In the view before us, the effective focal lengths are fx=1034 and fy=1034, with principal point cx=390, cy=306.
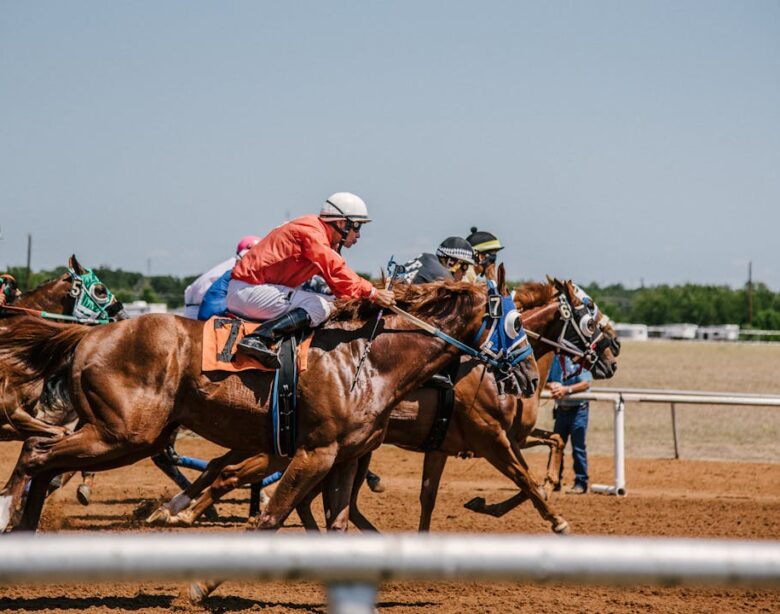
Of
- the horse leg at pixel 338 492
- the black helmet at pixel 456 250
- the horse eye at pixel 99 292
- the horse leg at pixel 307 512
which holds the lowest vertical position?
the horse leg at pixel 307 512

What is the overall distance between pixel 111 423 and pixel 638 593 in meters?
3.59

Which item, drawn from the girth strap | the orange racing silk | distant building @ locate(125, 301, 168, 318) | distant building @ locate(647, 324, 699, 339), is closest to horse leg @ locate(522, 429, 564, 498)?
the girth strap

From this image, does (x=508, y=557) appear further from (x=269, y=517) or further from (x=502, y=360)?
(x=502, y=360)

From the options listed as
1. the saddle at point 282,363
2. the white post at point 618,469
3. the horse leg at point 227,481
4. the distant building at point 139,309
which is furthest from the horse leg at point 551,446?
the distant building at point 139,309

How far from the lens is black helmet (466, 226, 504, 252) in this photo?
9906mm

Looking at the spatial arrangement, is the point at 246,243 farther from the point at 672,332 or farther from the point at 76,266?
the point at 672,332

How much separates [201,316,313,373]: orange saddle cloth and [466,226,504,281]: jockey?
360cm

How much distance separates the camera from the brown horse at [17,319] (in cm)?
721

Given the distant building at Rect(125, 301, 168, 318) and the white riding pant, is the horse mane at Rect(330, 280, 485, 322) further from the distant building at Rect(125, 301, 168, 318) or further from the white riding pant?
the distant building at Rect(125, 301, 168, 318)

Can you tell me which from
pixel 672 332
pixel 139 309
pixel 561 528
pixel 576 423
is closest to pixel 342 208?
pixel 561 528

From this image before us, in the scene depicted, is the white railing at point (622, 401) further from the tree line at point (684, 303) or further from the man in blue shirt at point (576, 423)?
the tree line at point (684, 303)

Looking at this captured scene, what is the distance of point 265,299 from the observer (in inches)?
261

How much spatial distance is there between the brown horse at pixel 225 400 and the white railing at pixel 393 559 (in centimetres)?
429

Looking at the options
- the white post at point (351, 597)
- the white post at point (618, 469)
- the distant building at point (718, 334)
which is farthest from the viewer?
the distant building at point (718, 334)
